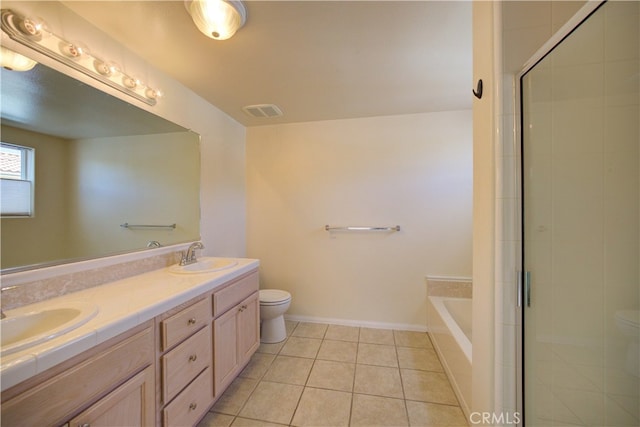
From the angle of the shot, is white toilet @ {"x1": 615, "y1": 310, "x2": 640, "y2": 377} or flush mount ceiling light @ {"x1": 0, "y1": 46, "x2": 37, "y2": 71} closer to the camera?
white toilet @ {"x1": 615, "y1": 310, "x2": 640, "y2": 377}

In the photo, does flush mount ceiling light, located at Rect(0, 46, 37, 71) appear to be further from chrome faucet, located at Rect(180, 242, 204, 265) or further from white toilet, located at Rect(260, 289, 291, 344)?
white toilet, located at Rect(260, 289, 291, 344)

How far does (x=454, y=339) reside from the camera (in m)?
1.60

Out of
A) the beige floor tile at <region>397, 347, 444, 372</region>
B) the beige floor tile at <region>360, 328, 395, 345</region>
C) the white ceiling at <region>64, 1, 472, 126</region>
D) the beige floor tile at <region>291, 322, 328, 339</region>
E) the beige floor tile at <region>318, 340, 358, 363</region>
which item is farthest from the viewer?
the beige floor tile at <region>291, 322, 328, 339</region>

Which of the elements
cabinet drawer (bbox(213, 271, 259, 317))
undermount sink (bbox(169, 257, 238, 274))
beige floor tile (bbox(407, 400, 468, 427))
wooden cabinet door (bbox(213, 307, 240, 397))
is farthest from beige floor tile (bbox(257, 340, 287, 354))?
beige floor tile (bbox(407, 400, 468, 427))

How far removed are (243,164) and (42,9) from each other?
1729 millimetres

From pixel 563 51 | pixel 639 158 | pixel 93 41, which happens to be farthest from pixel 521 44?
pixel 93 41

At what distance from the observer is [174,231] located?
5.91ft

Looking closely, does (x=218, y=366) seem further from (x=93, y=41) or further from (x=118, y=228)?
(x=93, y=41)

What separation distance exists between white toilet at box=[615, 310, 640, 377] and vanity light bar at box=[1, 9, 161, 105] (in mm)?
2616

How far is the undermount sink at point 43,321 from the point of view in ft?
2.72

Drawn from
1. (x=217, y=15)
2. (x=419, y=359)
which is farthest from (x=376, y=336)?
(x=217, y=15)

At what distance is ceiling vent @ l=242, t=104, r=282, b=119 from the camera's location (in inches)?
88.0

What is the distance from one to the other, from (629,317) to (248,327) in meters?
1.96

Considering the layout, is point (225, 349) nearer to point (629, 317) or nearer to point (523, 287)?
point (523, 287)
